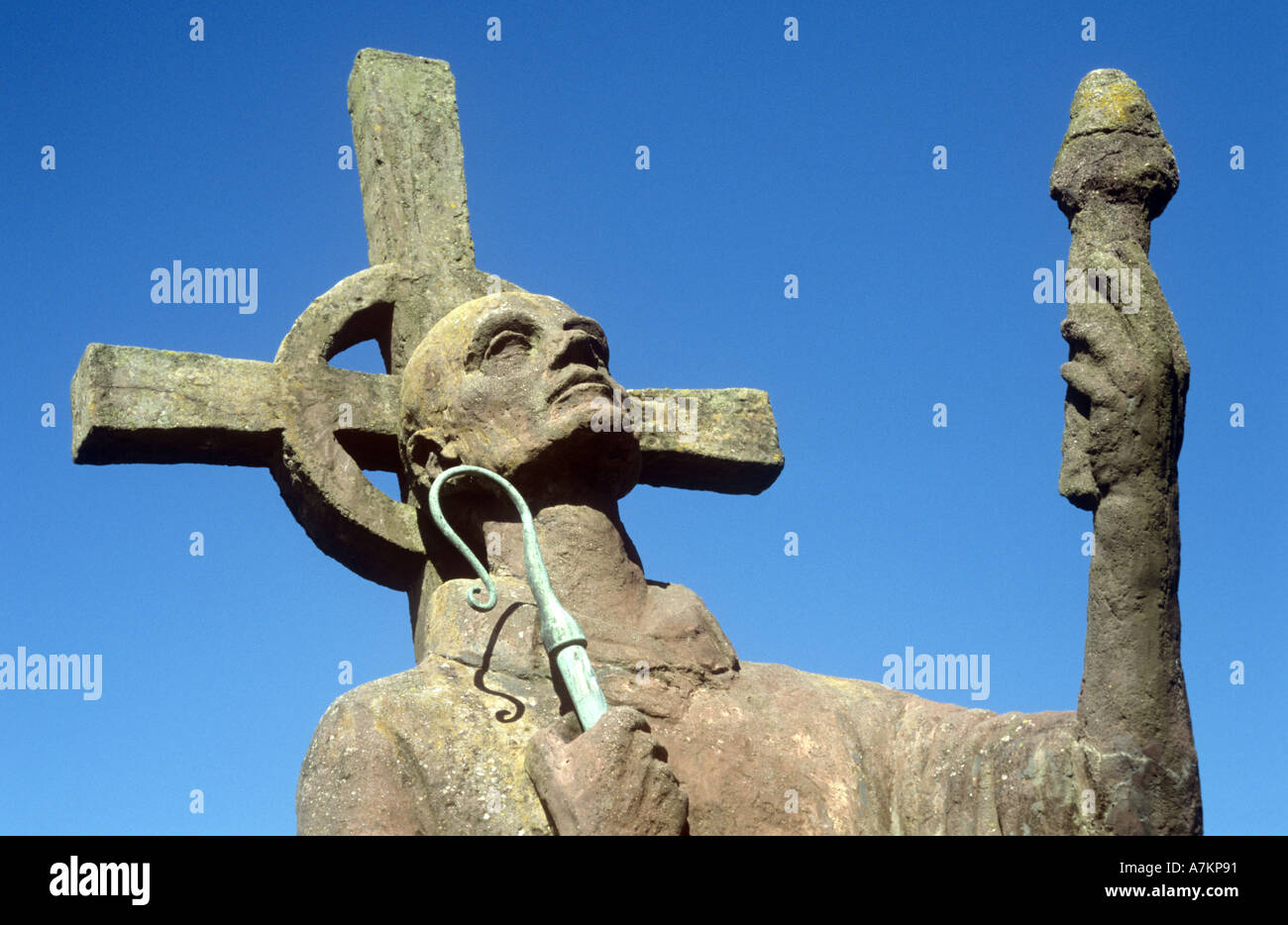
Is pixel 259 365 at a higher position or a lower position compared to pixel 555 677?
higher

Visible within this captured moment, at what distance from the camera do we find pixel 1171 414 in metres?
8.16

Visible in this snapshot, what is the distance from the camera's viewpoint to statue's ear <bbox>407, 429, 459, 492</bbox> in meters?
9.48

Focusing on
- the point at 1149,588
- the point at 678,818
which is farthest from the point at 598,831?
the point at 1149,588

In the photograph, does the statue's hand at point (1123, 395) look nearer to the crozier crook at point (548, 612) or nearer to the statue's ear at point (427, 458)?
the crozier crook at point (548, 612)

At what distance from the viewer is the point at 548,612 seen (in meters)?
8.52

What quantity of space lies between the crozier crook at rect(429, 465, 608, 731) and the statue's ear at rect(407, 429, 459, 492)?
0.33 meters

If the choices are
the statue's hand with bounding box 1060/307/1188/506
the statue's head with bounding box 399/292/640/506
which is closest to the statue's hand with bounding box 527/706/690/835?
the statue's head with bounding box 399/292/640/506

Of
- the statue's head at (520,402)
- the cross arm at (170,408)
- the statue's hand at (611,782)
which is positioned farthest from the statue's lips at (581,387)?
the statue's hand at (611,782)

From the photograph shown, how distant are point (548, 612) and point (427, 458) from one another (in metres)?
1.38

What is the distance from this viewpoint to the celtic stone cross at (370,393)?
31.6 ft

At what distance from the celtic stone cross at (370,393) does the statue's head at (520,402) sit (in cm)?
33

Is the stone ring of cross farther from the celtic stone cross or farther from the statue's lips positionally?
the statue's lips

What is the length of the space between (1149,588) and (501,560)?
266cm
